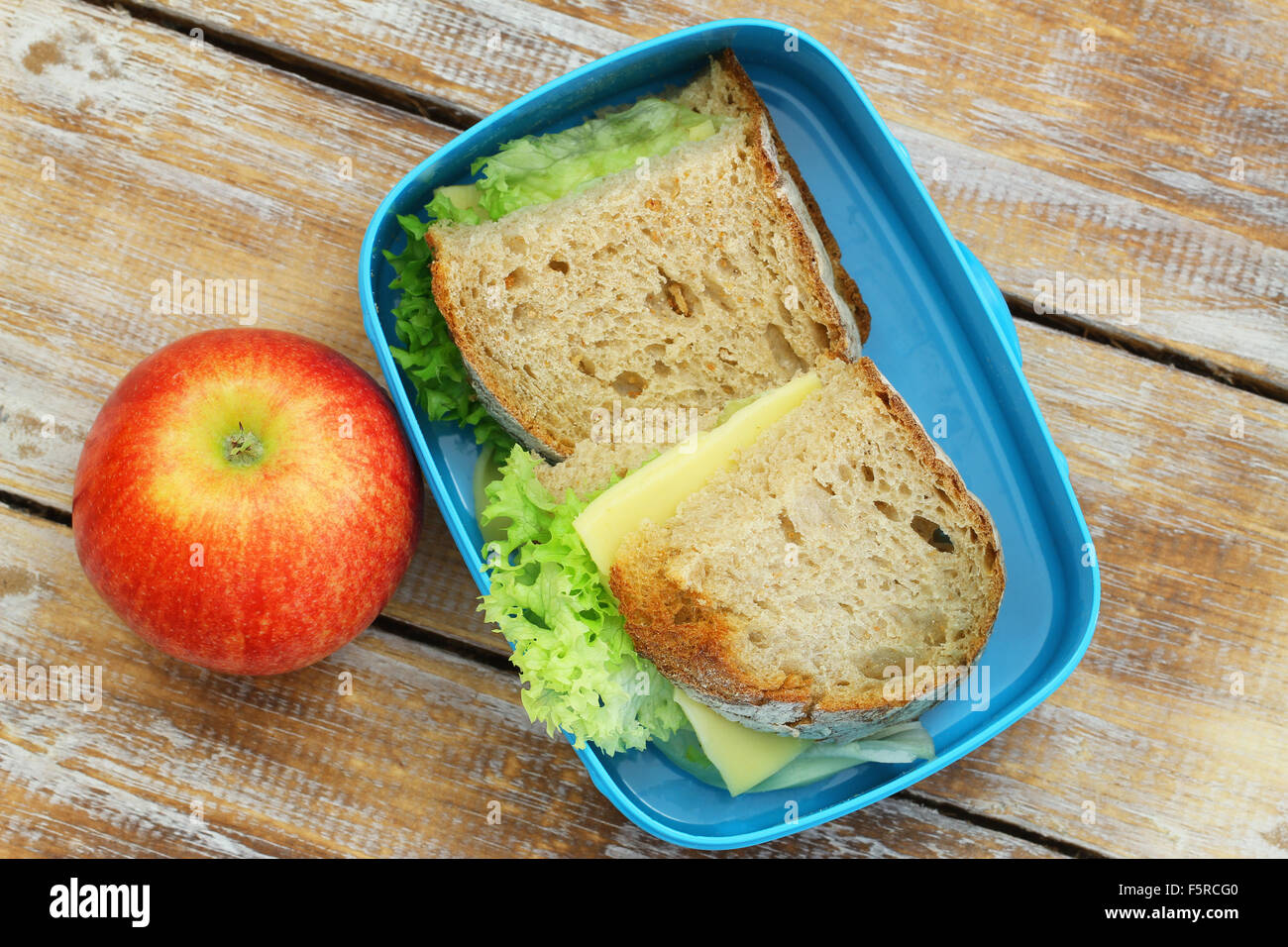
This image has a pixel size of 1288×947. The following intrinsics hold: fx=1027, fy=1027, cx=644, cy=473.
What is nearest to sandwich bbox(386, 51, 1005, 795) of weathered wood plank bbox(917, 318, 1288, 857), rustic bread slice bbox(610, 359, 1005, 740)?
rustic bread slice bbox(610, 359, 1005, 740)

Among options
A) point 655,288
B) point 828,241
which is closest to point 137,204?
point 655,288

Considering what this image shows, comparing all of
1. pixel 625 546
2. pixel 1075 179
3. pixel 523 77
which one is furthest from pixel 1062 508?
pixel 523 77

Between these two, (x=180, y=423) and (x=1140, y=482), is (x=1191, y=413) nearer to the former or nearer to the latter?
(x=1140, y=482)

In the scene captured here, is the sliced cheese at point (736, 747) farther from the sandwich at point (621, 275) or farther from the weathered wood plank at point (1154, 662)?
the sandwich at point (621, 275)

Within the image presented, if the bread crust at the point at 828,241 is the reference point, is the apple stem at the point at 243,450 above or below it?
below

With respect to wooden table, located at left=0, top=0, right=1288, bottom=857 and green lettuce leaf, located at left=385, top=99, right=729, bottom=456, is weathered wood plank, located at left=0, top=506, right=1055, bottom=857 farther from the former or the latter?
green lettuce leaf, located at left=385, top=99, right=729, bottom=456

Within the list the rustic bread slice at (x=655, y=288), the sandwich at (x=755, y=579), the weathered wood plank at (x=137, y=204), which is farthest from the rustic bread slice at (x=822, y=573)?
the weathered wood plank at (x=137, y=204)
